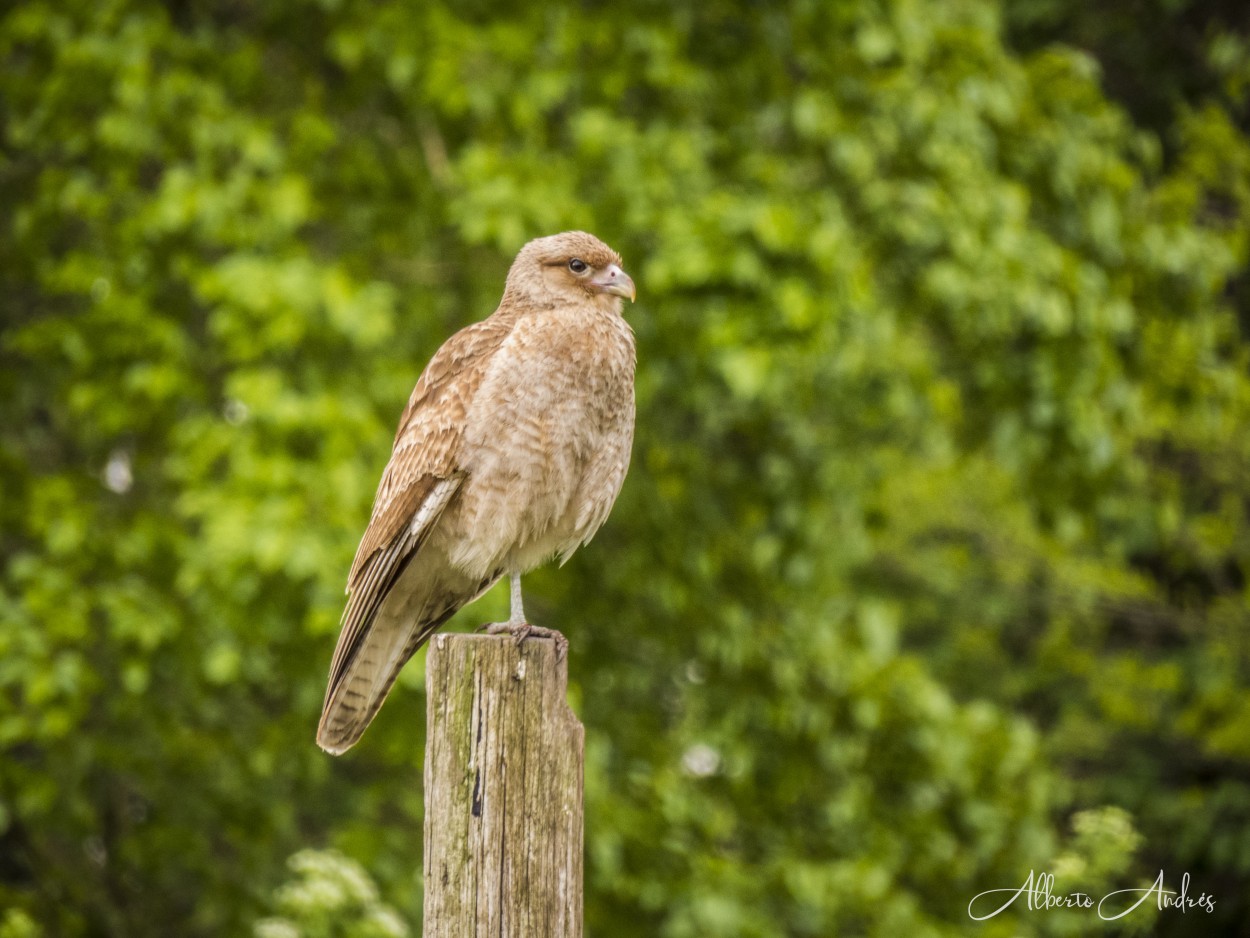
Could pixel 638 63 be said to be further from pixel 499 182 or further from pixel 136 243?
pixel 136 243

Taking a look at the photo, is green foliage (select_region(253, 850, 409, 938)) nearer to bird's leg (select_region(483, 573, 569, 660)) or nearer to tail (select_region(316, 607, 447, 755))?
tail (select_region(316, 607, 447, 755))

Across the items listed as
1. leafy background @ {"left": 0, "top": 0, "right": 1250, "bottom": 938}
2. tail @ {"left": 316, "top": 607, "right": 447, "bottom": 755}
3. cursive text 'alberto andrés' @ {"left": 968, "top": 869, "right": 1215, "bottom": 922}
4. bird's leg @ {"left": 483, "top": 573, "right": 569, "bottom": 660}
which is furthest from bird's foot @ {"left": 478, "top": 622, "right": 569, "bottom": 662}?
cursive text 'alberto andrés' @ {"left": 968, "top": 869, "right": 1215, "bottom": 922}

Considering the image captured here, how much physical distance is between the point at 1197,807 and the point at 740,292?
201 inches

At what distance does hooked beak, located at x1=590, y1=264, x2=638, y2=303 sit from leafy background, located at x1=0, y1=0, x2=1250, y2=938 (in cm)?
129

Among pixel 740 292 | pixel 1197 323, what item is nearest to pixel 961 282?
pixel 740 292

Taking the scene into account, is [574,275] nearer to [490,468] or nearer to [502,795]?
[490,468]

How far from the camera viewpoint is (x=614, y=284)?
4051 millimetres

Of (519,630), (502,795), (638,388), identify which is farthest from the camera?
(638,388)

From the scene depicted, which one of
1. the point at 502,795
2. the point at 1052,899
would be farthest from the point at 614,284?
the point at 1052,899

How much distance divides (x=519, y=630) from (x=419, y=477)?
762 millimetres

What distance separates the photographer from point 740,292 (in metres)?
5.71

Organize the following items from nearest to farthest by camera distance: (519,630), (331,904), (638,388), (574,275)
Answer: (519,630) → (574,275) → (331,904) → (638,388)

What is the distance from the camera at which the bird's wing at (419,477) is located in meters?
3.59

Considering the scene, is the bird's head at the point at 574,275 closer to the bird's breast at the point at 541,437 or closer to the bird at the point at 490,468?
the bird at the point at 490,468
